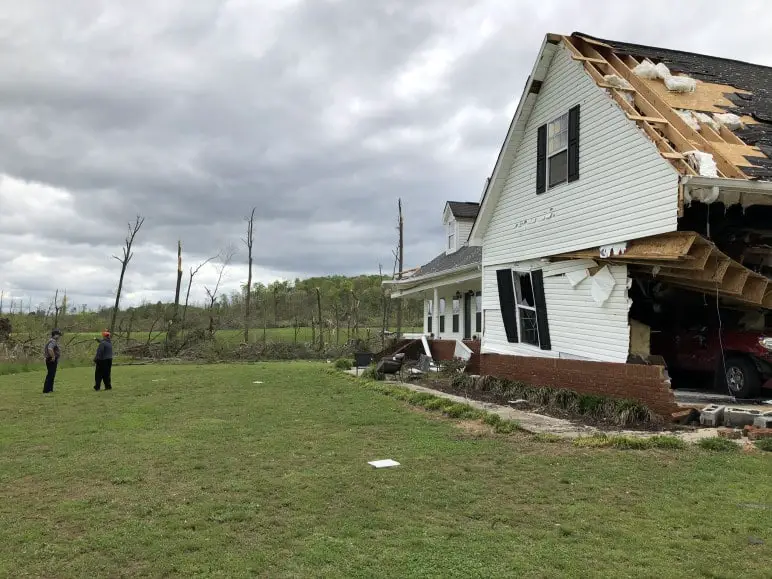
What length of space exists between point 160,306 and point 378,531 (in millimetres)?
48734

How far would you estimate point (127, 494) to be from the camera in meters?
5.91

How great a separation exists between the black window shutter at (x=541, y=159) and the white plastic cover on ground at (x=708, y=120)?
3357mm

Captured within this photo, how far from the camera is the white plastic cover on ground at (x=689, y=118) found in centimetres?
1022

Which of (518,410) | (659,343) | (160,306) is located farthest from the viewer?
(160,306)

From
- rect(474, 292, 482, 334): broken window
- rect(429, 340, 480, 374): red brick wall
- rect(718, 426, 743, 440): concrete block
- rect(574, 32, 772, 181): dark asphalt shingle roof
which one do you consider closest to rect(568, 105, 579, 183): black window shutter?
rect(574, 32, 772, 181): dark asphalt shingle roof

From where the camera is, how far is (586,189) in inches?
471

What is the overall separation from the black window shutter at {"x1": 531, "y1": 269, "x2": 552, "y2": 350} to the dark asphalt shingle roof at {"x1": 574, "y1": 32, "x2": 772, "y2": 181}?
4.84 metres

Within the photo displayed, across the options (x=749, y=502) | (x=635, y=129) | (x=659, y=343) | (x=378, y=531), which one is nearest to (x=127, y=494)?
(x=378, y=531)

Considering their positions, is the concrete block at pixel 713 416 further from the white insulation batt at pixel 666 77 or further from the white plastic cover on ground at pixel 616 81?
the white insulation batt at pixel 666 77

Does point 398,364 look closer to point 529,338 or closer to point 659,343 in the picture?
point 529,338

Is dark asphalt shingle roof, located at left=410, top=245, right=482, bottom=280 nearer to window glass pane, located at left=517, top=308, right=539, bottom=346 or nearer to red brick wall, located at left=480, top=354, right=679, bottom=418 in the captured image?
window glass pane, located at left=517, top=308, right=539, bottom=346

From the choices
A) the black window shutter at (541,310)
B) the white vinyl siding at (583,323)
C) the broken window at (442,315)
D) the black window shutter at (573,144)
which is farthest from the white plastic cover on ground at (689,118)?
the broken window at (442,315)

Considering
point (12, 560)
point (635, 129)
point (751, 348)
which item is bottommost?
point (12, 560)

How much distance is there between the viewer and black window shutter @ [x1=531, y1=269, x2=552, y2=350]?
13.2 meters
